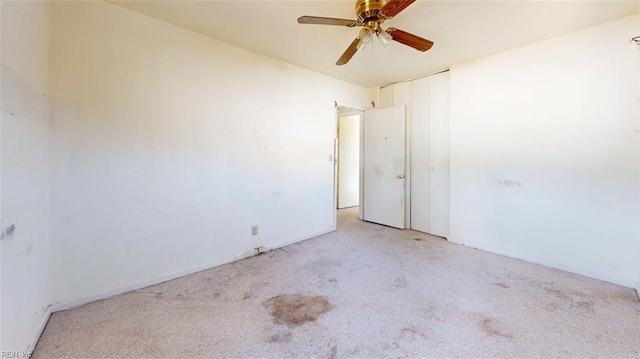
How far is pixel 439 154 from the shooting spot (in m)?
3.84

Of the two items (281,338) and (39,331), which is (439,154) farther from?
(39,331)

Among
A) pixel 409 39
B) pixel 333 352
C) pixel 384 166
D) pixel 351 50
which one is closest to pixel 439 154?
pixel 384 166

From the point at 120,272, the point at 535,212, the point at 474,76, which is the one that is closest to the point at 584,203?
the point at 535,212

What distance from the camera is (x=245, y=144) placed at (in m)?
2.99

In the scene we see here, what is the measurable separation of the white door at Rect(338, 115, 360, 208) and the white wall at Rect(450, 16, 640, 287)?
290 centimetres

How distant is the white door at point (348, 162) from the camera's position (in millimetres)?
6035

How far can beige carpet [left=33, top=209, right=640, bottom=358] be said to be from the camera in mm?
1572

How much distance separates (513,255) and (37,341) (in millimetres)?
4256

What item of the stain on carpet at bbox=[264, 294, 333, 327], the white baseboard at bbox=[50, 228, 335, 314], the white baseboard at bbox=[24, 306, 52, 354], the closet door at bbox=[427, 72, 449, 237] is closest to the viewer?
the white baseboard at bbox=[24, 306, 52, 354]

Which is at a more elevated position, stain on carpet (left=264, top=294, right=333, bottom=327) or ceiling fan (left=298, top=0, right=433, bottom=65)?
ceiling fan (left=298, top=0, right=433, bottom=65)

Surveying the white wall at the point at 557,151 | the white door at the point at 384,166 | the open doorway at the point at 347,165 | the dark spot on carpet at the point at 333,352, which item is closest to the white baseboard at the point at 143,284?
the dark spot on carpet at the point at 333,352

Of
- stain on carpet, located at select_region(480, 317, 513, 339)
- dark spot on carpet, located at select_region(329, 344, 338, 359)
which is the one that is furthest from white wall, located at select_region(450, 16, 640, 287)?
dark spot on carpet, located at select_region(329, 344, 338, 359)

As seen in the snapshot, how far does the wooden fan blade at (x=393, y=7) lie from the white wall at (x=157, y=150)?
69.8 inches

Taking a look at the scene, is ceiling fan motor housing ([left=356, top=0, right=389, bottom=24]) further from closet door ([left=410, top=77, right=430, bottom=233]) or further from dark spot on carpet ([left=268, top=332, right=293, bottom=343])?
closet door ([left=410, top=77, right=430, bottom=233])
